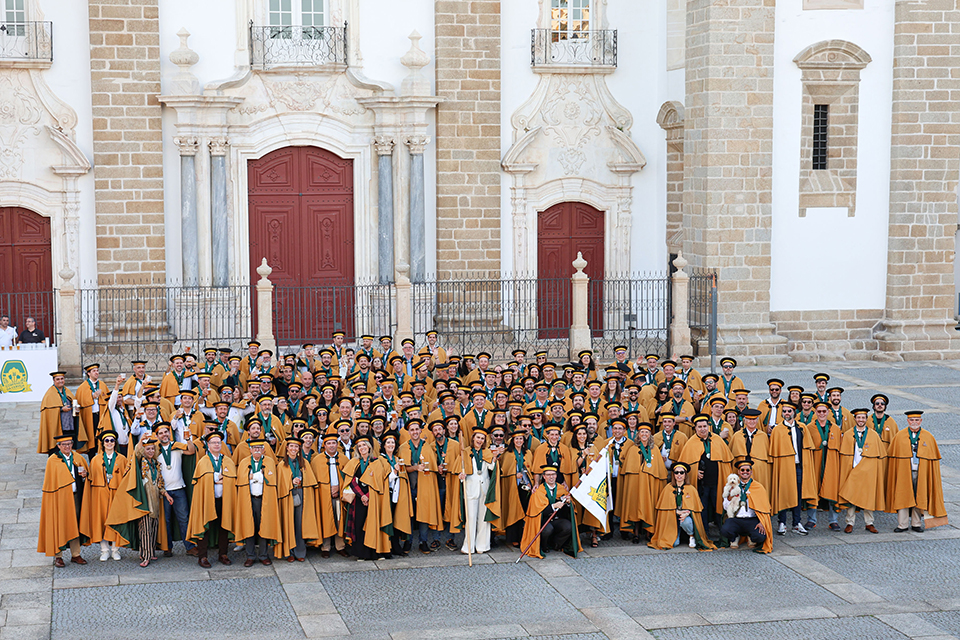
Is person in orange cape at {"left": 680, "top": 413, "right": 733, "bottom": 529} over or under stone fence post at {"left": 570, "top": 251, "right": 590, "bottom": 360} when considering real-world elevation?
under

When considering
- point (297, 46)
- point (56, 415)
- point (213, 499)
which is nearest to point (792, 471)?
point (213, 499)

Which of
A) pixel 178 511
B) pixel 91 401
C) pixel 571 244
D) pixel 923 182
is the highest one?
pixel 923 182

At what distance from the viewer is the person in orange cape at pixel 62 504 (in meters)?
11.3

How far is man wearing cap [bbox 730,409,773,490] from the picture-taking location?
1243 cm

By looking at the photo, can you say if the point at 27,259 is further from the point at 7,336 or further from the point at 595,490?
the point at 595,490

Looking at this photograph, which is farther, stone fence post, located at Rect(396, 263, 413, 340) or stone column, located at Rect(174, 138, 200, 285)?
stone column, located at Rect(174, 138, 200, 285)

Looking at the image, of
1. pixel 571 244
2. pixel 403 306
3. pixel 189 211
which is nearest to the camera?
pixel 403 306

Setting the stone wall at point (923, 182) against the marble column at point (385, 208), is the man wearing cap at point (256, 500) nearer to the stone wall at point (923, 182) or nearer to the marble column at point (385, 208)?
the marble column at point (385, 208)

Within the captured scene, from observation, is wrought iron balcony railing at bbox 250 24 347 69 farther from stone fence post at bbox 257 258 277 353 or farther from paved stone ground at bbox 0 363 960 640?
paved stone ground at bbox 0 363 960 640

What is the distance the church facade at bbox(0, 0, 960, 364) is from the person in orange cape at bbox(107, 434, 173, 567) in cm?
1004

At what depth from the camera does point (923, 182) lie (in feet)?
73.0

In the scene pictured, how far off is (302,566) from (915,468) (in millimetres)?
6493

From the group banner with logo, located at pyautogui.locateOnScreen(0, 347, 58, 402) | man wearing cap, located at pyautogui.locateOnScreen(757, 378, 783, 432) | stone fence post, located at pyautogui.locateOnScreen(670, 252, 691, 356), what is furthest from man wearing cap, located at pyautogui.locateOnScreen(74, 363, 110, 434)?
stone fence post, located at pyautogui.locateOnScreen(670, 252, 691, 356)

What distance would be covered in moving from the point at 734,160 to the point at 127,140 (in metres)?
10.8
